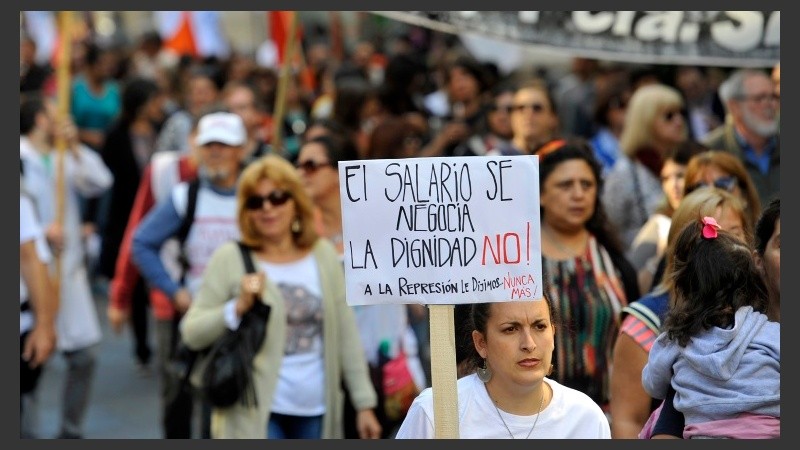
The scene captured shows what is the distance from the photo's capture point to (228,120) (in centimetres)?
822

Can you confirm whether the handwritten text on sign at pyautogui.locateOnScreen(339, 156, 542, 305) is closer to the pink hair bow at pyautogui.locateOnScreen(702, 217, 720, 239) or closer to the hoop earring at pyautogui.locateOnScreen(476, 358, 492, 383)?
the hoop earring at pyautogui.locateOnScreen(476, 358, 492, 383)

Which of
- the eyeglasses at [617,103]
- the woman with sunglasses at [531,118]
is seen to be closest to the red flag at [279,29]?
the eyeglasses at [617,103]

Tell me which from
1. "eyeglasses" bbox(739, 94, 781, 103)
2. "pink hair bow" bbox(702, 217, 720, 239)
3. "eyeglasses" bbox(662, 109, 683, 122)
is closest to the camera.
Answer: "pink hair bow" bbox(702, 217, 720, 239)

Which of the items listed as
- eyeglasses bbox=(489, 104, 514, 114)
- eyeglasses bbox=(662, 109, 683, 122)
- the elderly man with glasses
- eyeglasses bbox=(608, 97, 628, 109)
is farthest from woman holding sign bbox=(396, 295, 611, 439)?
eyeglasses bbox=(608, 97, 628, 109)

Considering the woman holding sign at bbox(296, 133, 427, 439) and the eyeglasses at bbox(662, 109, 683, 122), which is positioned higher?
the eyeglasses at bbox(662, 109, 683, 122)

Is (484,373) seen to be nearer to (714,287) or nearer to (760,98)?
(714,287)

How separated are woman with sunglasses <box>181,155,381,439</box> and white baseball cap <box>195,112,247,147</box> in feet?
4.08

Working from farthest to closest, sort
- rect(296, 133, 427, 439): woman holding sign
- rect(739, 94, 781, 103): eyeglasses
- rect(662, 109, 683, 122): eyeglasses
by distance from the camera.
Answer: rect(662, 109, 683, 122): eyeglasses
rect(739, 94, 781, 103): eyeglasses
rect(296, 133, 427, 439): woman holding sign

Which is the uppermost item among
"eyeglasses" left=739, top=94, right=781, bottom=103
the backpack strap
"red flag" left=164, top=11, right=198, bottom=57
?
"red flag" left=164, top=11, right=198, bottom=57

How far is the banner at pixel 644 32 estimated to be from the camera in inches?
297

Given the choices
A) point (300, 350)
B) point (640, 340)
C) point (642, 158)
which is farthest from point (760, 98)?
point (640, 340)

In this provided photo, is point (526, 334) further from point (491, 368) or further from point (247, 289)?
point (247, 289)

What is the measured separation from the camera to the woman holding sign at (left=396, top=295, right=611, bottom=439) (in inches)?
182

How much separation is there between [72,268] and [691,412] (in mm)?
5063
